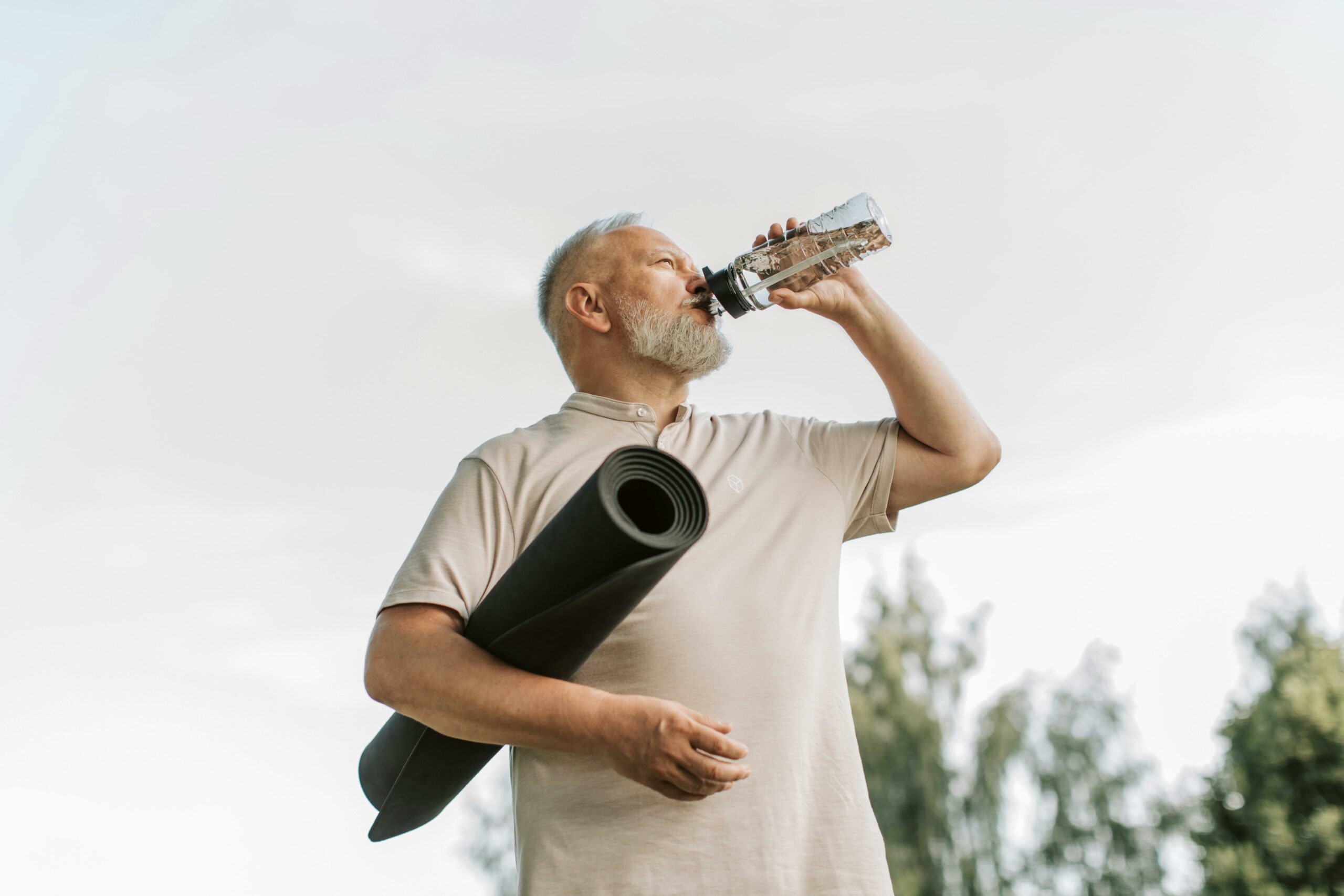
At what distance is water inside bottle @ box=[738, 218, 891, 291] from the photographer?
1.91 meters

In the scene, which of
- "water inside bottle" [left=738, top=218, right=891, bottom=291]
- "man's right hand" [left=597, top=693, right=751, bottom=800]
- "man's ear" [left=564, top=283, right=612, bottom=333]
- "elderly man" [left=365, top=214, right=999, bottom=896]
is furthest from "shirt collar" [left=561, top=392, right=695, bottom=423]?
"man's right hand" [left=597, top=693, right=751, bottom=800]

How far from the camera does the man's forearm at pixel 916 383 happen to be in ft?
5.83

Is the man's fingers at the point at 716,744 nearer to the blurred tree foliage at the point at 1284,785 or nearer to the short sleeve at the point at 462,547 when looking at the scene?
the short sleeve at the point at 462,547

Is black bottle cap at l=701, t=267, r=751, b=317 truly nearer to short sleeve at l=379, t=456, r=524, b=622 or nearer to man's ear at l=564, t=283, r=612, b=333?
man's ear at l=564, t=283, r=612, b=333

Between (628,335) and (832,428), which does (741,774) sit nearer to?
(832,428)

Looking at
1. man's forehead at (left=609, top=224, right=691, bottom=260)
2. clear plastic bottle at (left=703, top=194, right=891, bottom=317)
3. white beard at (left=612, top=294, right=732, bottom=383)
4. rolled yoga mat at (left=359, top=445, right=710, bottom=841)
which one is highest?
man's forehead at (left=609, top=224, right=691, bottom=260)

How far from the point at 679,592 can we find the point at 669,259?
0.85 m

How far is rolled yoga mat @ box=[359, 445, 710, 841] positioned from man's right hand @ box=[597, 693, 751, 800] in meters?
0.12

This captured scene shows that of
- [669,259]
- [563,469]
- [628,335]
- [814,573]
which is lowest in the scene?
[814,573]

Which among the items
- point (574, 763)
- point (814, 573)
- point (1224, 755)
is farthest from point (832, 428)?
point (1224, 755)

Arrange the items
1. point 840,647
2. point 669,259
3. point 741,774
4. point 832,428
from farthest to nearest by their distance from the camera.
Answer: point 669,259, point 832,428, point 840,647, point 741,774

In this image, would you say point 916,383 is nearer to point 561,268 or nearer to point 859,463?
point 859,463

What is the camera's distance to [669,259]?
2.10 metres

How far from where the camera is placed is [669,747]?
3.60 ft
